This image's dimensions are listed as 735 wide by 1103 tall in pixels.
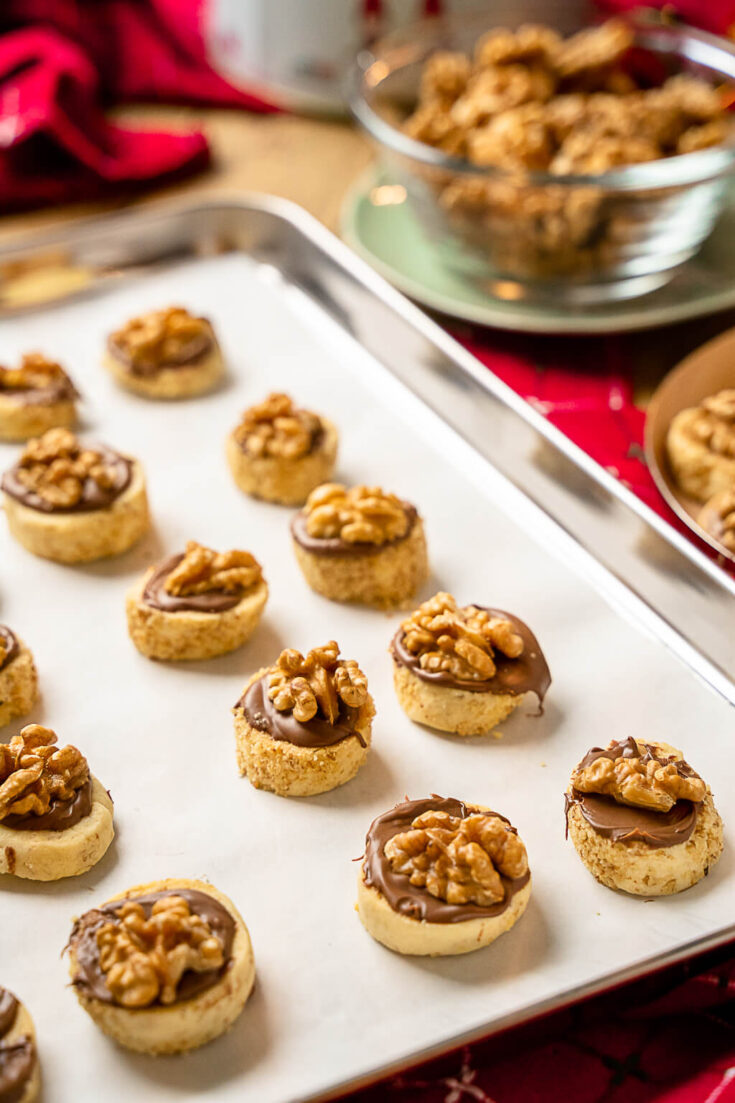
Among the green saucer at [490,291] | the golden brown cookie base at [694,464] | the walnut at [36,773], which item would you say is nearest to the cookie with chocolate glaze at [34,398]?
the green saucer at [490,291]

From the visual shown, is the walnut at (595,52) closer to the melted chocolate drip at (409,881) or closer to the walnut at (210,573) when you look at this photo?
the walnut at (210,573)

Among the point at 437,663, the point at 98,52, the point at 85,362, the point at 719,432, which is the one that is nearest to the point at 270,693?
the point at 437,663

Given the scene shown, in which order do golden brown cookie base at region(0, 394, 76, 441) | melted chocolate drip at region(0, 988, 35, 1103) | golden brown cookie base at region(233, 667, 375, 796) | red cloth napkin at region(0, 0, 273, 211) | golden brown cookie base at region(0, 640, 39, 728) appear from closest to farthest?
1. melted chocolate drip at region(0, 988, 35, 1103)
2. golden brown cookie base at region(233, 667, 375, 796)
3. golden brown cookie base at region(0, 640, 39, 728)
4. golden brown cookie base at region(0, 394, 76, 441)
5. red cloth napkin at region(0, 0, 273, 211)

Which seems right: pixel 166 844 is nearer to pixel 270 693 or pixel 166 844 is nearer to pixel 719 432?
pixel 270 693

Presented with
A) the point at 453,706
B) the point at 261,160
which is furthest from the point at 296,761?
the point at 261,160

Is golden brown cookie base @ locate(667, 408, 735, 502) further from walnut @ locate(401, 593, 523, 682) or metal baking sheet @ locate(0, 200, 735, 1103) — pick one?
walnut @ locate(401, 593, 523, 682)

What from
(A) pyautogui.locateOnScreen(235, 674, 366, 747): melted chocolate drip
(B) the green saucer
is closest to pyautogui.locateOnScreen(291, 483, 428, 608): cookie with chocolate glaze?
(A) pyautogui.locateOnScreen(235, 674, 366, 747): melted chocolate drip
